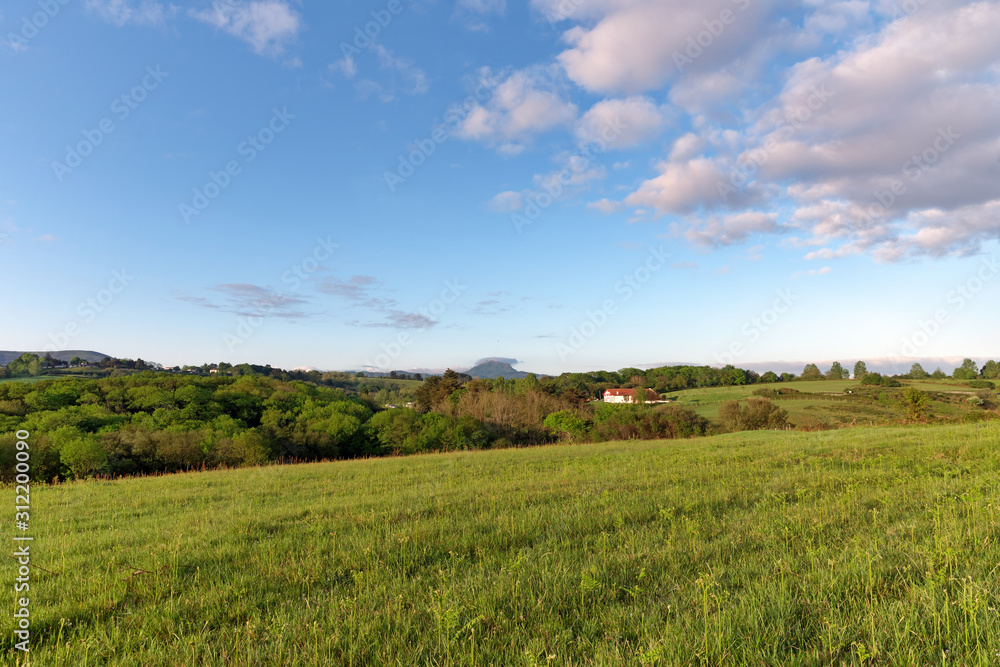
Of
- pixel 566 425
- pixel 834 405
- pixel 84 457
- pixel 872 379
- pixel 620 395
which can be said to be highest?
pixel 872 379

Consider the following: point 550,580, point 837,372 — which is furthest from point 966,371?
point 550,580

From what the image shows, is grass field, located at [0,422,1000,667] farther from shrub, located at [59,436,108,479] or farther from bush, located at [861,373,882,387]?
bush, located at [861,373,882,387]

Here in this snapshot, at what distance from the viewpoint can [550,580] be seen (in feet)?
14.9

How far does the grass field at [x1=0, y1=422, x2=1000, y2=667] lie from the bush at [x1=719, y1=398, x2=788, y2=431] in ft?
175

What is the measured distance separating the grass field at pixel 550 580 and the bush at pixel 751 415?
175 feet

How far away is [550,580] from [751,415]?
209 feet

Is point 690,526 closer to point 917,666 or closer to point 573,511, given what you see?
point 573,511

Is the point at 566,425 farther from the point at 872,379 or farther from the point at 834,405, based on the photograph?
the point at 872,379

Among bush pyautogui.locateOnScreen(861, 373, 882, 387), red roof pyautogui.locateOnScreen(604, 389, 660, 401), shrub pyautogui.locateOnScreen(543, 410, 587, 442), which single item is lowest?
shrub pyautogui.locateOnScreen(543, 410, 587, 442)

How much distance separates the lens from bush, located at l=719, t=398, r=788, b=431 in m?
56.9

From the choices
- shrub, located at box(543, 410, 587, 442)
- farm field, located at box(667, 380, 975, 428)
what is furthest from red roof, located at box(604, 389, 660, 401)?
shrub, located at box(543, 410, 587, 442)

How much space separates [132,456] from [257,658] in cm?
4628

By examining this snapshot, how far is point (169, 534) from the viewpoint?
7410 millimetres

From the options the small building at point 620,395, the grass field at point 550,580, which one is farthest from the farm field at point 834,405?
the grass field at point 550,580
